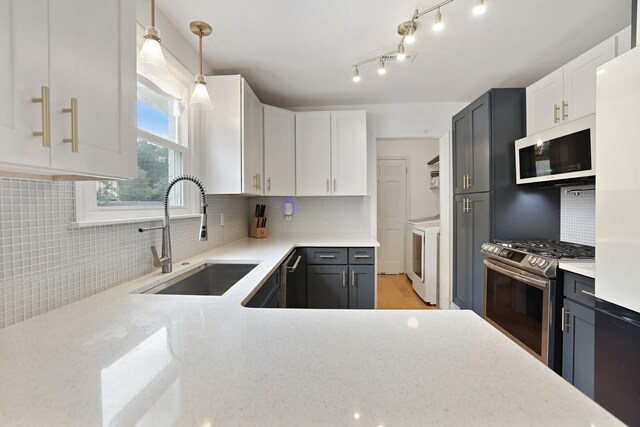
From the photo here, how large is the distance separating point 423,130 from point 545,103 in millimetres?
1249

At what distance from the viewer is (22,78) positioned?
59cm

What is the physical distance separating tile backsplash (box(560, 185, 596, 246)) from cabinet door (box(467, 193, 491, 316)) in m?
0.59

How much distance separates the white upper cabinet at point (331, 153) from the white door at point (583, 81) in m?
1.61

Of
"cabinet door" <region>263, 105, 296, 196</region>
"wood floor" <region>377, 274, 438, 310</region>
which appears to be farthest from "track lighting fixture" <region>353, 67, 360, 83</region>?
"wood floor" <region>377, 274, 438, 310</region>

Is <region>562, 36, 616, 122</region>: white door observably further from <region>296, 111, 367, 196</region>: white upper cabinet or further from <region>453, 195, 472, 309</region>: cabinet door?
<region>296, 111, 367, 196</region>: white upper cabinet

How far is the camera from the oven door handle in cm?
176

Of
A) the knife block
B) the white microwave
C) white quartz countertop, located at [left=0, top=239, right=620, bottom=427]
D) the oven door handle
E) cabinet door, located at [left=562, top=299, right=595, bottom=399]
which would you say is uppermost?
the white microwave

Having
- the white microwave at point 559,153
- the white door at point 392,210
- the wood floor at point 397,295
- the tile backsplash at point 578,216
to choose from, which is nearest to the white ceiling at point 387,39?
the white microwave at point 559,153

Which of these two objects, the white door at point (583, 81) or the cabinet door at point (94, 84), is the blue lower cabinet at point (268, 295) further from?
the white door at point (583, 81)

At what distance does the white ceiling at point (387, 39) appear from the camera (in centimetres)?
162

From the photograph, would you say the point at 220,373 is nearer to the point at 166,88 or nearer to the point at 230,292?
the point at 230,292

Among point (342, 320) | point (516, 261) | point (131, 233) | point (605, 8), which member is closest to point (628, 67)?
point (605, 8)

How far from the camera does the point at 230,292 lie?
3.76ft

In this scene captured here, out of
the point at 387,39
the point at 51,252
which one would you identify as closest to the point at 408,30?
the point at 387,39
